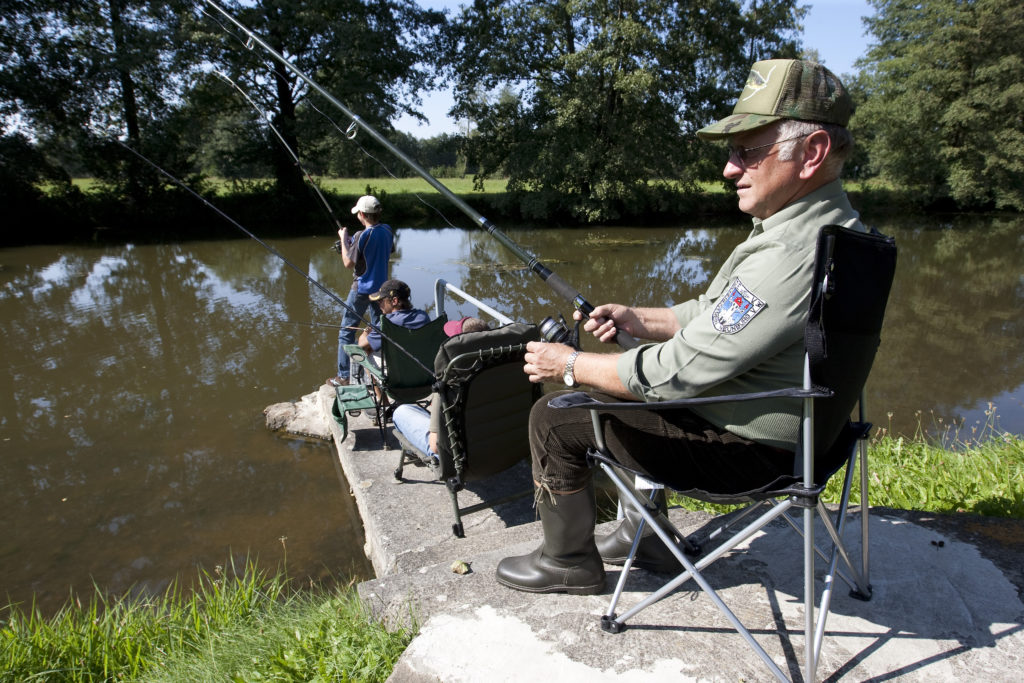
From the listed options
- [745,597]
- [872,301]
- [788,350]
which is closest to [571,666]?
[745,597]

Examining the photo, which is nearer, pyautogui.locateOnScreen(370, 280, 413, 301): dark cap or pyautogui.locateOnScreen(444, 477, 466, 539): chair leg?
pyautogui.locateOnScreen(444, 477, 466, 539): chair leg

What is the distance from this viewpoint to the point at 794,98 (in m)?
1.78

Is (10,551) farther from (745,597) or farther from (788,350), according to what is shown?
(788,350)

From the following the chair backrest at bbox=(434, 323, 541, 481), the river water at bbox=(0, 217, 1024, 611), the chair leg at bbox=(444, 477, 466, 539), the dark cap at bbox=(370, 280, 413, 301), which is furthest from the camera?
the dark cap at bbox=(370, 280, 413, 301)

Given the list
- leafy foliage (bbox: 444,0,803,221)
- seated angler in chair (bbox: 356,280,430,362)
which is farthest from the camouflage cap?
leafy foliage (bbox: 444,0,803,221)

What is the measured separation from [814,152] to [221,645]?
2501mm

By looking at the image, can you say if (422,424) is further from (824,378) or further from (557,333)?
(824,378)

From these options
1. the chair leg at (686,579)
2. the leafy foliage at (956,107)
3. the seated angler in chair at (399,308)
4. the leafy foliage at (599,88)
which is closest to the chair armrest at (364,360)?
the seated angler in chair at (399,308)

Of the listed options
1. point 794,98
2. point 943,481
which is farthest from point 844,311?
point 943,481

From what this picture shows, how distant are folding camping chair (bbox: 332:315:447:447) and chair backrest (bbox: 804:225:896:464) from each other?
2.96m

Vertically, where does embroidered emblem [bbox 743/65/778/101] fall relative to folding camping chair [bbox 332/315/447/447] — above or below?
above

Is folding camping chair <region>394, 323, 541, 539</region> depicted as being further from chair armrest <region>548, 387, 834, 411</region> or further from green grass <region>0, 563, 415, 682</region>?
Answer: chair armrest <region>548, 387, 834, 411</region>

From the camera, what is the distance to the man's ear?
1795 millimetres

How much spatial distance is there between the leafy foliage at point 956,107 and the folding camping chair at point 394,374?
27.2 meters
